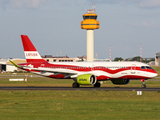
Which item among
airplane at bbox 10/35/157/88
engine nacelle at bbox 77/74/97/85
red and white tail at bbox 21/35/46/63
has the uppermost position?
red and white tail at bbox 21/35/46/63

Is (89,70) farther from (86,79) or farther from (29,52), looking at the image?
(29,52)

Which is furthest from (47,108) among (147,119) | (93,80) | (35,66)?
(35,66)

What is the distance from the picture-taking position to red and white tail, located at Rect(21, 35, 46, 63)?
5628 cm

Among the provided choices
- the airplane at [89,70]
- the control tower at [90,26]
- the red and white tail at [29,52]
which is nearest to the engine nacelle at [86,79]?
the airplane at [89,70]

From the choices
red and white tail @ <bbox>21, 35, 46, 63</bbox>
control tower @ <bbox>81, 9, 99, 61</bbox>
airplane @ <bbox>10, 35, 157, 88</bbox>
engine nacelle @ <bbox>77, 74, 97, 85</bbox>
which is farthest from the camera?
control tower @ <bbox>81, 9, 99, 61</bbox>

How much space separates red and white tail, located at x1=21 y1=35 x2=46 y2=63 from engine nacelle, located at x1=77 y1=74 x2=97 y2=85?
10569 millimetres

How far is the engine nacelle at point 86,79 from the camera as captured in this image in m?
48.2

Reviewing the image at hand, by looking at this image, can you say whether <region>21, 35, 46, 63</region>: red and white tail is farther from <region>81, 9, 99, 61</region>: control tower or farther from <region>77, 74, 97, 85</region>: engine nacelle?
<region>81, 9, 99, 61</region>: control tower

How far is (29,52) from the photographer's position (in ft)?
185

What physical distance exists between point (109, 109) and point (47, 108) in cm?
512

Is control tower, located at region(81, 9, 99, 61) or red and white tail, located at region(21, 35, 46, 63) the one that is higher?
control tower, located at region(81, 9, 99, 61)

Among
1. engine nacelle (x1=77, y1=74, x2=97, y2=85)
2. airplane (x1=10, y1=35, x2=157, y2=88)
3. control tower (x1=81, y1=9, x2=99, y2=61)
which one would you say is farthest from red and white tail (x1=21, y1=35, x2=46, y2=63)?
control tower (x1=81, y1=9, x2=99, y2=61)

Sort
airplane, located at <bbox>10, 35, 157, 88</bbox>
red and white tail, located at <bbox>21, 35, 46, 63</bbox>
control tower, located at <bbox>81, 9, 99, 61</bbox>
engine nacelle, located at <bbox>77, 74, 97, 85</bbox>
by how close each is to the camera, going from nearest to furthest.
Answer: engine nacelle, located at <bbox>77, 74, 97, 85</bbox>, airplane, located at <bbox>10, 35, 157, 88</bbox>, red and white tail, located at <bbox>21, 35, 46, 63</bbox>, control tower, located at <bbox>81, 9, 99, 61</bbox>

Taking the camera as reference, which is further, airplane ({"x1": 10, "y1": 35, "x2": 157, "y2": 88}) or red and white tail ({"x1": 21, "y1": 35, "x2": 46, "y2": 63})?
red and white tail ({"x1": 21, "y1": 35, "x2": 46, "y2": 63})
